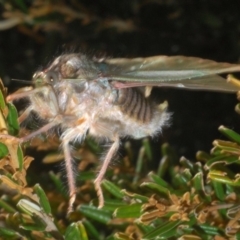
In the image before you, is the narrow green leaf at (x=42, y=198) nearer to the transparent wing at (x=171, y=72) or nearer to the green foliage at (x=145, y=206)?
the green foliage at (x=145, y=206)

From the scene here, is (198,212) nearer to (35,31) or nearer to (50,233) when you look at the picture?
(50,233)

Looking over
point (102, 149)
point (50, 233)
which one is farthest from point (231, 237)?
point (102, 149)

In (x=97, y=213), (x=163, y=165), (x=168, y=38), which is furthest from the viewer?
(x=168, y=38)

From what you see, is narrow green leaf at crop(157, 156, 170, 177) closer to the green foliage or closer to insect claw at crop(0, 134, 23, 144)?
the green foliage

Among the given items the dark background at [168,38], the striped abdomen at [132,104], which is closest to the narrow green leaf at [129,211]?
the striped abdomen at [132,104]

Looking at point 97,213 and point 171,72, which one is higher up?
point 171,72

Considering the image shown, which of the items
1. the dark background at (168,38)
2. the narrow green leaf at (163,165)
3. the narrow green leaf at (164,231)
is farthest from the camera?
the dark background at (168,38)

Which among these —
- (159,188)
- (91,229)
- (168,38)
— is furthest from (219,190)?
(168,38)

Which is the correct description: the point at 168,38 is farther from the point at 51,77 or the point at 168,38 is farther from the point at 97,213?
the point at 97,213
